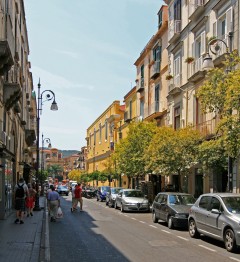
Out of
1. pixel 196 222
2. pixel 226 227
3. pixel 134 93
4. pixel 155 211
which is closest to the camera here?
pixel 226 227

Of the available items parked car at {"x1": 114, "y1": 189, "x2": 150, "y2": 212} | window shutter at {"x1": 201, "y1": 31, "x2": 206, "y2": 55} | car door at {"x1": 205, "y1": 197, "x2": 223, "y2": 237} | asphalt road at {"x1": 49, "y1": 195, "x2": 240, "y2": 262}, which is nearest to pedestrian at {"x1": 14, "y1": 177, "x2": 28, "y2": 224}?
asphalt road at {"x1": 49, "y1": 195, "x2": 240, "y2": 262}

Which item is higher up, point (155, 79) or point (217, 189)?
point (155, 79)

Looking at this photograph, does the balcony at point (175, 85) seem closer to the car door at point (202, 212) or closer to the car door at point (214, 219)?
the car door at point (202, 212)

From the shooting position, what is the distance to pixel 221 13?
2528 centimetres

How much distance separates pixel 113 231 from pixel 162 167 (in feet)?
27.3

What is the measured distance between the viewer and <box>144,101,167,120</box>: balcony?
3846 cm

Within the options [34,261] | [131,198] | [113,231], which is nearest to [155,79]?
[131,198]

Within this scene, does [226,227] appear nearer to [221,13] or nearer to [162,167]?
[162,167]

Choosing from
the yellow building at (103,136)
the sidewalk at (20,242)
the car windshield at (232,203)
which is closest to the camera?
the sidewalk at (20,242)

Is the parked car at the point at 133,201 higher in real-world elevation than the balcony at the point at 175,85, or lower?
→ lower

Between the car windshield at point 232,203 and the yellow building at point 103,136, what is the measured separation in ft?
141

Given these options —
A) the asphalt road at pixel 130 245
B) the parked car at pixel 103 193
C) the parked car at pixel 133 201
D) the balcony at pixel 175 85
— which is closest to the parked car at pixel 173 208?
the asphalt road at pixel 130 245

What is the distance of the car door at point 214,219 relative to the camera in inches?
525

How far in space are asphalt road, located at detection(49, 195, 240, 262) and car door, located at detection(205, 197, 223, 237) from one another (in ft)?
1.55
